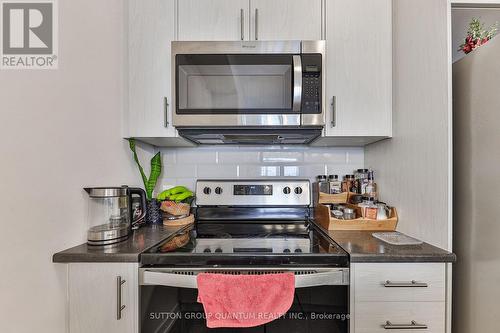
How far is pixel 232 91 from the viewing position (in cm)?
128

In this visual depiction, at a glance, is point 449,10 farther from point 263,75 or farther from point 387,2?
point 263,75

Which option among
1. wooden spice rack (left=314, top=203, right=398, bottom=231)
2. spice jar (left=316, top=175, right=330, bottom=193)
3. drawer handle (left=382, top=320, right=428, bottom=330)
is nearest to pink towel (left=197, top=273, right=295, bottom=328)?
drawer handle (left=382, top=320, right=428, bottom=330)

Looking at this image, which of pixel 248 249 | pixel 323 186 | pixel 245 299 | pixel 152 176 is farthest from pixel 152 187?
Result: pixel 323 186

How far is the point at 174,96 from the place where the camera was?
1.29m

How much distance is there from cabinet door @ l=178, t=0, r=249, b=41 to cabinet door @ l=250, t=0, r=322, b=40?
0.08 meters

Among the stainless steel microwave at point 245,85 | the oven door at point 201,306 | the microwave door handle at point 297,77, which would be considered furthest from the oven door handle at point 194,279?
the microwave door handle at point 297,77

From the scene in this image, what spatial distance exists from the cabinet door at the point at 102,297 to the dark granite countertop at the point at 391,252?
0.83m

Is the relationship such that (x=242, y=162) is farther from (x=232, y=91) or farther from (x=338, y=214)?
(x=338, y=214)

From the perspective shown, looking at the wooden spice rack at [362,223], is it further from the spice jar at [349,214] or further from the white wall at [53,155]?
the white wall at [53,155]

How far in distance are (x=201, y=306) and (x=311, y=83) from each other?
1.11m

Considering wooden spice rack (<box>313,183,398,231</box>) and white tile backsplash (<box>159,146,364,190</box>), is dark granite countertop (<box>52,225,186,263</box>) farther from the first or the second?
wooden spice rack (<box>313,183,398,231</box>)

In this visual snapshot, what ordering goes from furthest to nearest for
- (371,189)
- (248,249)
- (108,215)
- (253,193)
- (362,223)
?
(253,193), (371,189), (362,223), (108,215), (248,249)

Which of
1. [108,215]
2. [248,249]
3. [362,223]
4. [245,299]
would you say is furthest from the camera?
[362,223]

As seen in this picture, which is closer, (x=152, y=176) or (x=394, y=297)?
(x=394, y=297)
